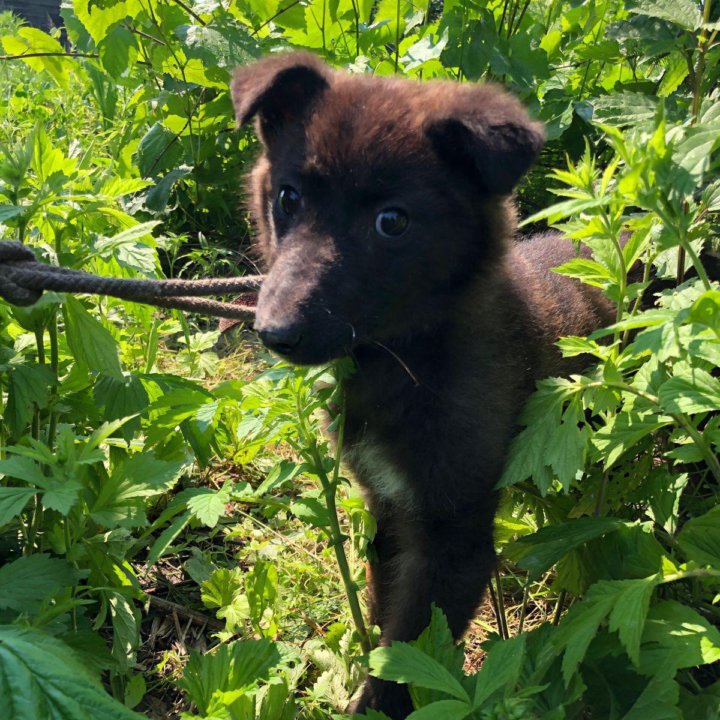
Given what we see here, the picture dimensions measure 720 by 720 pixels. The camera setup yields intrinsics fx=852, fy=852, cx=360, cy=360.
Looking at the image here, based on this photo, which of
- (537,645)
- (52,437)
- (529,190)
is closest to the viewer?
(537,645)

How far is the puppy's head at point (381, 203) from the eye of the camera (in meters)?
2.07

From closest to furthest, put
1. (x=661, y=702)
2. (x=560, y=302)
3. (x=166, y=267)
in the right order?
(x=661, y=702) → (x=560, y=302) → (x=166, y=267)

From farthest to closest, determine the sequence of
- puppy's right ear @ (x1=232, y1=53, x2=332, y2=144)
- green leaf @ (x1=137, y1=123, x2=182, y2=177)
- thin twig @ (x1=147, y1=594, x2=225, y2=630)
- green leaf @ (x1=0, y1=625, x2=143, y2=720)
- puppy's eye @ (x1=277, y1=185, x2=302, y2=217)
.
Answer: green leaf @ (x1=137, y1=123, x2=182, y2=177) → thin twig @ (x1=147, y1=594, x2=225, y2=630) → puppy's right ear @ (x1=232, y1=53, x2=332, y2=144) → puppy's eye @ (x1=277, y1=185, x2=302, y2=217) → green leaf @ (x1=0, y1=625, x2=143, y2=720)

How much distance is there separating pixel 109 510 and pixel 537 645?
1.03 m

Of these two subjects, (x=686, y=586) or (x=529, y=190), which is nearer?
(x=686, y=586)

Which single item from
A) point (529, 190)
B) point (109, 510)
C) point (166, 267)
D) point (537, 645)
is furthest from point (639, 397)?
point (166, 267)

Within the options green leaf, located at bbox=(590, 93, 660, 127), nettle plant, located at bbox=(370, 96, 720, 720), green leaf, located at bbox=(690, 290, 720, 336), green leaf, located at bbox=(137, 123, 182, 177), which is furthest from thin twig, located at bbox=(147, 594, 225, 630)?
green leaf, located at bbox=(137, 123, 182, 177)

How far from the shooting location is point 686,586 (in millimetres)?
2324

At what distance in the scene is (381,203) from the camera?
216 cm

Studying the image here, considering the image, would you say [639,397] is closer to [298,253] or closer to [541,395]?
[541,395]

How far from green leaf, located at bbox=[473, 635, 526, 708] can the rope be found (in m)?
1.15

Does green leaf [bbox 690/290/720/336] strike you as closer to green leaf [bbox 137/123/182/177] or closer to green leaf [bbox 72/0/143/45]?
green leaf [bbox 72/0/143/45]

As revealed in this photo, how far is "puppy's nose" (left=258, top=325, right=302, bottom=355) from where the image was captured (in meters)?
1.91

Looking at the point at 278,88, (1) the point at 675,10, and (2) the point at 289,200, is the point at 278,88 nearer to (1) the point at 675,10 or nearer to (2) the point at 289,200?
(2) the point at 289,200
